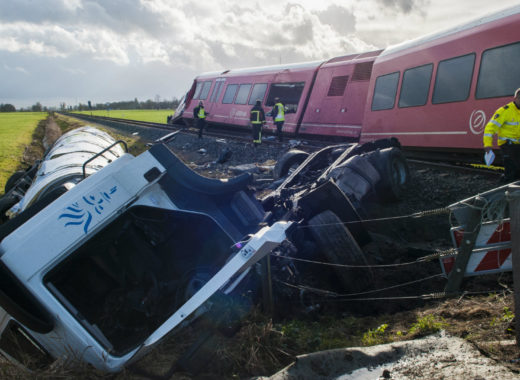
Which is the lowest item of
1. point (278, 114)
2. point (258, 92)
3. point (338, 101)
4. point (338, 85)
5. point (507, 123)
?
point (507, 123)

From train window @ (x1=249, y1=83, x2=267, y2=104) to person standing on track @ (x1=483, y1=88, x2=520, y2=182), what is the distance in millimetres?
10787

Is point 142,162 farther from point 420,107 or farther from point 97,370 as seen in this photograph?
point 420,107

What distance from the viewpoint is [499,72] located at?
675 centimetres

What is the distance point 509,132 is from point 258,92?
1141 centimetres

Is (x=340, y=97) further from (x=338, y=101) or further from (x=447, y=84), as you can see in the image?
(x=447, y=84)

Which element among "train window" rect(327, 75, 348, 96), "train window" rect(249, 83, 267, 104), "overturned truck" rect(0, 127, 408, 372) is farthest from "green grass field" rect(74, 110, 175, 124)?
"overturned truck" rect(0, 127, 408, 372)

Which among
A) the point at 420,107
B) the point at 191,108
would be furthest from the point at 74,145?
the point at 191,108

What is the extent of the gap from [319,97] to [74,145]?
314 inches

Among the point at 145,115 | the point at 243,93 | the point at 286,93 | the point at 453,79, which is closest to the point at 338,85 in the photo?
the point at 286,93

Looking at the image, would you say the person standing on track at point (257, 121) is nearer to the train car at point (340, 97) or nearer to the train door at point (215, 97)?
the train car at point (340, 97)

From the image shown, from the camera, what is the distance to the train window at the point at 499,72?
6.46 meters

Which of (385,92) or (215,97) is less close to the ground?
(215,97)

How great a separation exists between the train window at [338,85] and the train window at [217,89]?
7.63 metres

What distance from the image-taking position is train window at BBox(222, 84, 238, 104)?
17312 millimetres
